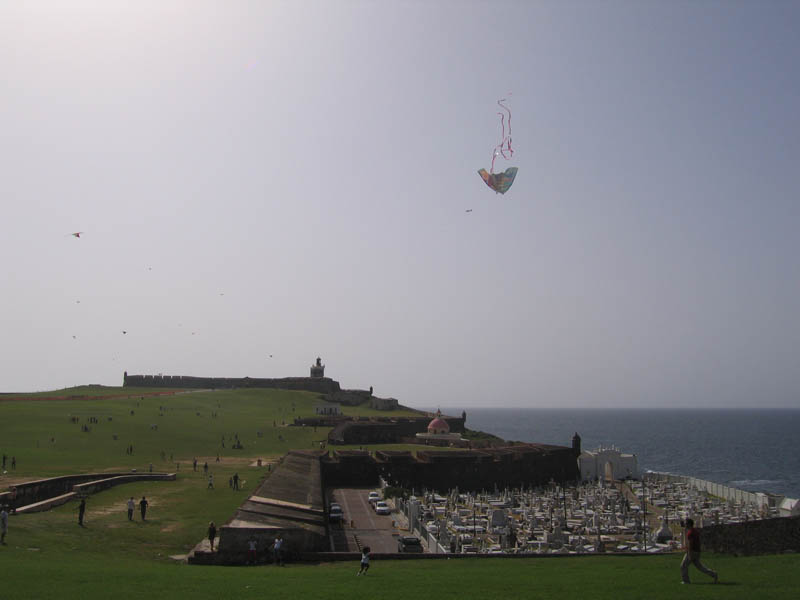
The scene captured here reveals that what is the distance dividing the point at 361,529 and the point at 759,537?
49.8ft

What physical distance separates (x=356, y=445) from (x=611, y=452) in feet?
72.2

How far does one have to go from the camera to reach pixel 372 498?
3525 cm

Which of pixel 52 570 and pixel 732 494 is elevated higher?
pixel 52 570

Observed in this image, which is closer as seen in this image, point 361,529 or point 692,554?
point 692,554

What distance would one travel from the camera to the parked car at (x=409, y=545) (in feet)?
71.2

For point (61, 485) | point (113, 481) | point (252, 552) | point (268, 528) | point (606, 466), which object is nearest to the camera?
point (252, 552)

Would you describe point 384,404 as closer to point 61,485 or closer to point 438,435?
Answer: point 438,435

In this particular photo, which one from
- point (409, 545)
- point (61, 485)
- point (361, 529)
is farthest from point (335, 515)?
point (61, 485)

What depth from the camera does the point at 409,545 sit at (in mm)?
22047

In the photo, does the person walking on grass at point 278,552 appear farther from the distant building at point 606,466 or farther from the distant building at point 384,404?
the distant building at point 384,404

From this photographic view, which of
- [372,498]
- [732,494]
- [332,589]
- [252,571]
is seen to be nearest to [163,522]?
[252,571]

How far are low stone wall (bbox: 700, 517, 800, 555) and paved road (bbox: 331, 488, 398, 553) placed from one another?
33.6 ft

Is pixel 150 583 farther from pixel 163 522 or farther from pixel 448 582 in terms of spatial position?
pixel 163 522

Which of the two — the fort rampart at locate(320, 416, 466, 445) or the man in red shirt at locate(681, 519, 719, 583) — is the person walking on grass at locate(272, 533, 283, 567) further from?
the fort rampart at locate(320, 416, 466, 445)
